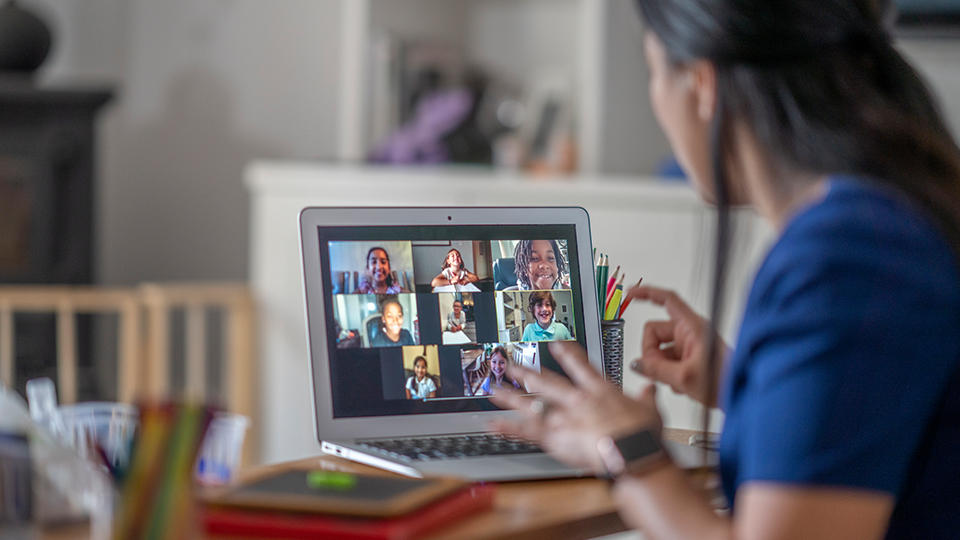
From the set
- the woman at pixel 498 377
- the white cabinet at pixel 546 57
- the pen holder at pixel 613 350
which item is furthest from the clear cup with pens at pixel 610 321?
the white cabinet at pixel 546 57

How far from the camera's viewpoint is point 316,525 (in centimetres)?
69

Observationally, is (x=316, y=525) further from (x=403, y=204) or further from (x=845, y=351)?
(x=403, y=204)

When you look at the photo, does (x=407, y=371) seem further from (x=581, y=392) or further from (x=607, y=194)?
(x=607, y=194)

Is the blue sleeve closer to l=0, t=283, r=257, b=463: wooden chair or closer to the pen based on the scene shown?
the pen

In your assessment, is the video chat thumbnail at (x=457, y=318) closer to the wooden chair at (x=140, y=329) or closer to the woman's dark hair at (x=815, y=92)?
the woman's dark hair at (x=815, y=92)

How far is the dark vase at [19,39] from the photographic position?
2.58m

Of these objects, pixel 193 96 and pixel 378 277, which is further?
pixel 193 96

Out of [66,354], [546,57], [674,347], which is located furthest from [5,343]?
[674,347]

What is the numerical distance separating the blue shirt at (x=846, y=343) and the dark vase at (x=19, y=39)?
2.42 meters

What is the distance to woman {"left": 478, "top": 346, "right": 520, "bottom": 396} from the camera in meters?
1.02

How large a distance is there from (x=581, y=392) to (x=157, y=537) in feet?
1.11

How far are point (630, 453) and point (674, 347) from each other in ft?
1.18

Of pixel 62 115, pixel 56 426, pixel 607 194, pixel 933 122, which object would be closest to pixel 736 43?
pixel 933 122

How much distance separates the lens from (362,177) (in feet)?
8.00
